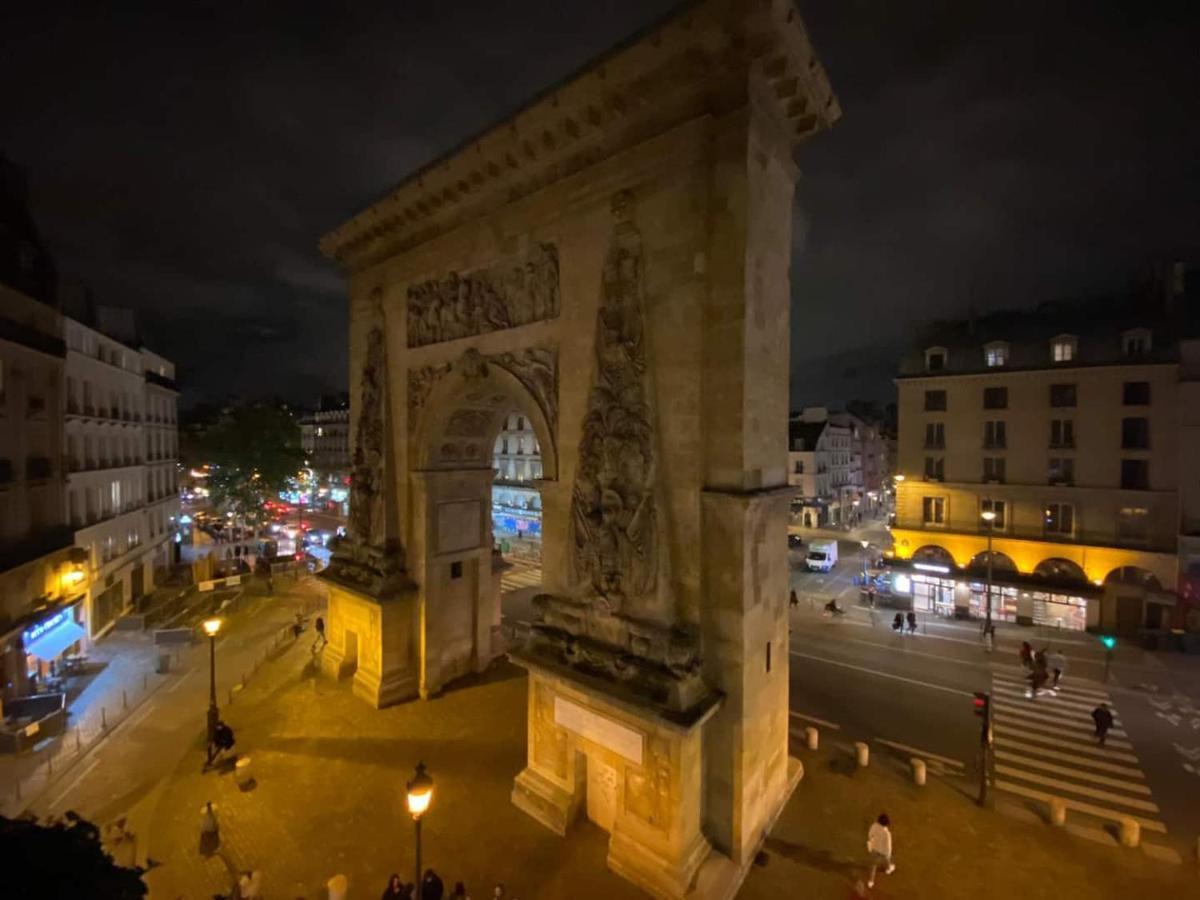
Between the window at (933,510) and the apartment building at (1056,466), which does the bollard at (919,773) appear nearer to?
the apartment building at (1056,466)

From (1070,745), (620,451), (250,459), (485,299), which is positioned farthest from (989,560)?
(250,459)

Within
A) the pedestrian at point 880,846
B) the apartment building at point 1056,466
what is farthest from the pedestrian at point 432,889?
the apartment building at point 1056,466

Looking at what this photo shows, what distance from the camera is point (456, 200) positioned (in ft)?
48.6

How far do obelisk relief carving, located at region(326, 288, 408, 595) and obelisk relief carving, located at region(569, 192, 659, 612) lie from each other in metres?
8.36

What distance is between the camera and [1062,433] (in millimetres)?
26781

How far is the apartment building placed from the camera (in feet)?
80.9

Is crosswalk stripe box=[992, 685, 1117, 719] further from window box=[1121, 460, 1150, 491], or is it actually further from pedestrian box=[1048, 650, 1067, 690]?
window box=[1121, 460, 1150, 491]

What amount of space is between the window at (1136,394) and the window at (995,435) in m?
4.67

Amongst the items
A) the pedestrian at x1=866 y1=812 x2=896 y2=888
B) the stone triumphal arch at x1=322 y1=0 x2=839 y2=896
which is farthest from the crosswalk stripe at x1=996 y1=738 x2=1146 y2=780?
the pedestrian at x1=866 y1=812 x2=896 y2=888

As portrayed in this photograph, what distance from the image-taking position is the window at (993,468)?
92.3 ft

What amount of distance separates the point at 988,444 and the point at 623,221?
86.6 feet

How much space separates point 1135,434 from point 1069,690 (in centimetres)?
1307

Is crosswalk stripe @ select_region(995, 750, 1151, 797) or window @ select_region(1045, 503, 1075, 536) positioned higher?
window @ select_region(1045, 503, 1075, 536)

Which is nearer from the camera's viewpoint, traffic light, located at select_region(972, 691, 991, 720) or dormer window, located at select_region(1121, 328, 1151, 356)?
traffic light, located at select_region(972, 691, 991, 720)
